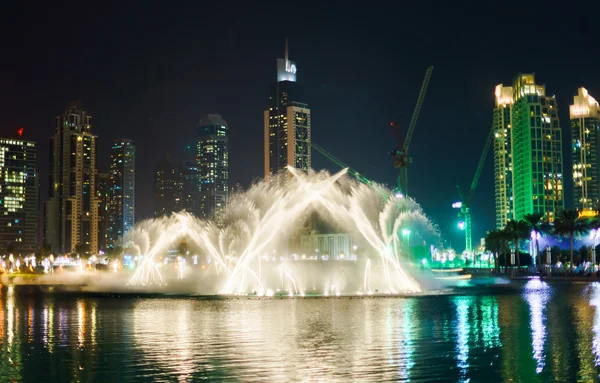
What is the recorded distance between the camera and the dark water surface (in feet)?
74.6

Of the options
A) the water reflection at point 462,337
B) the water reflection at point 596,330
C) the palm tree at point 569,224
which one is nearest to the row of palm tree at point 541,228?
the palm tree at point 569,224

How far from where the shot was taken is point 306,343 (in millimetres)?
29312

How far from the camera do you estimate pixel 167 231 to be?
114m

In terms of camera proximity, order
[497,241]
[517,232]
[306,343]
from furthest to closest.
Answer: [497,241]
[517,232]
[306,343]

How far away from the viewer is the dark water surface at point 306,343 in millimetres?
22734

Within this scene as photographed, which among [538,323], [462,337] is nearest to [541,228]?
[538,323]

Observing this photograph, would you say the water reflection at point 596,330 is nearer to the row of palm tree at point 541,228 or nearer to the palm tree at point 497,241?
the row of palm tree at point 541,228

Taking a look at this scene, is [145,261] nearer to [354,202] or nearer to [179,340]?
[354,202]

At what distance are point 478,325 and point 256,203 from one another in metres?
62.8

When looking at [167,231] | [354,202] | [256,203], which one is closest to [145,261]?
[167,231]

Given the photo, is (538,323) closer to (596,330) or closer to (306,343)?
(596,330)

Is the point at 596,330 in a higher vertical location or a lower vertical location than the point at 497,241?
lower

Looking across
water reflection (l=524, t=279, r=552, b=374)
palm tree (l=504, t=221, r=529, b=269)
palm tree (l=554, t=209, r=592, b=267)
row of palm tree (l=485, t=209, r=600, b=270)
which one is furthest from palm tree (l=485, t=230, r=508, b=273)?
water reflection (l=524, t=279, r=552, b=374)

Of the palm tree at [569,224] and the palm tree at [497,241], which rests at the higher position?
the palm tree at [569,224]
